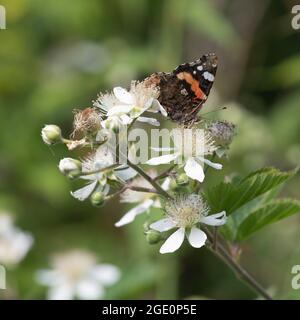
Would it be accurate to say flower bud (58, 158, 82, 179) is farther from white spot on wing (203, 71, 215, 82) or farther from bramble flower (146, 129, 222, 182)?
white spot on wing (203, 71, 215, 82)

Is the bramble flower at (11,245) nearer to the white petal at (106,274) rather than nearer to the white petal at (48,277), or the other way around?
the white petal at (48,277)

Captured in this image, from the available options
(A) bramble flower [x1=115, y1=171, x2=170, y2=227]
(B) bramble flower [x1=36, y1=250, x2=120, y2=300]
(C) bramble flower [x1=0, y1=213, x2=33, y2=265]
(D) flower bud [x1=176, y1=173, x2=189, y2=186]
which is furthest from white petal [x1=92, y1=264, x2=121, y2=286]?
(D) flower bud [x1=176, y1=173, x2=189, y2=186]

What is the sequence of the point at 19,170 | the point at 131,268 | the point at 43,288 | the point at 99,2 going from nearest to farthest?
the point at 131,268
the point at 43,288
the point at 19,170
the point at 99,2

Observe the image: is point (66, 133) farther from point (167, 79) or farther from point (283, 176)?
point (283, 176)

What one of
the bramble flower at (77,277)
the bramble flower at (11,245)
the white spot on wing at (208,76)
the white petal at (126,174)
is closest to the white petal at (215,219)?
the white petal at (126,174)

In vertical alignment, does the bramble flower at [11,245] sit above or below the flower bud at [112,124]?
above
